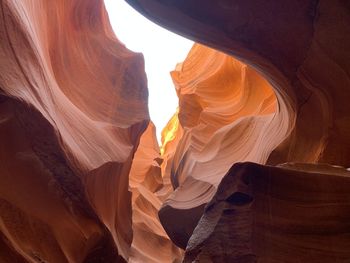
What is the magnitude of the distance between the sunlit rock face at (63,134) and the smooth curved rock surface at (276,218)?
126 centimetres

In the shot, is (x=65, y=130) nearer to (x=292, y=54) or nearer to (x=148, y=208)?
(x=292, y=54)

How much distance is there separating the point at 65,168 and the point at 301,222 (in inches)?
62.2

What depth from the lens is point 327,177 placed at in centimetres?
219

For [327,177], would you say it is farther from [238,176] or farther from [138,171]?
[138,171]

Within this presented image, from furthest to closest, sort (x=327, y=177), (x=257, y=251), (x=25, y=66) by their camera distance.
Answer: (x=25, y=66)
(x=327, y=177)
(x=257, y=251)

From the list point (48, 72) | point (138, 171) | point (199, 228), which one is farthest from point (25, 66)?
point (138, 171)

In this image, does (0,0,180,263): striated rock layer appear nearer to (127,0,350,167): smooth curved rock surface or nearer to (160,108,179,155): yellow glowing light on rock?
(127,0,350,167): smooth curved rock surface

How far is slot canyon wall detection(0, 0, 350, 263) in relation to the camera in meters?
2.14

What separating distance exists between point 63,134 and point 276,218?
Result: 1.72 metres

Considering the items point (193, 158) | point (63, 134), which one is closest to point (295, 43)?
point (63, 134)

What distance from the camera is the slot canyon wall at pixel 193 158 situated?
214 cm

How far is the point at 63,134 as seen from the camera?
3.40m

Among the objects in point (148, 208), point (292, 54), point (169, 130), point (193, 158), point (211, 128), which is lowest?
point (148, 208)

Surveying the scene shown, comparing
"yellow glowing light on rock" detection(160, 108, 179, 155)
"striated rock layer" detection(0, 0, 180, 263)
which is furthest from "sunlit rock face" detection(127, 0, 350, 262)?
"yellow glowing light on rock" detection(160, 108, 179, 155)
